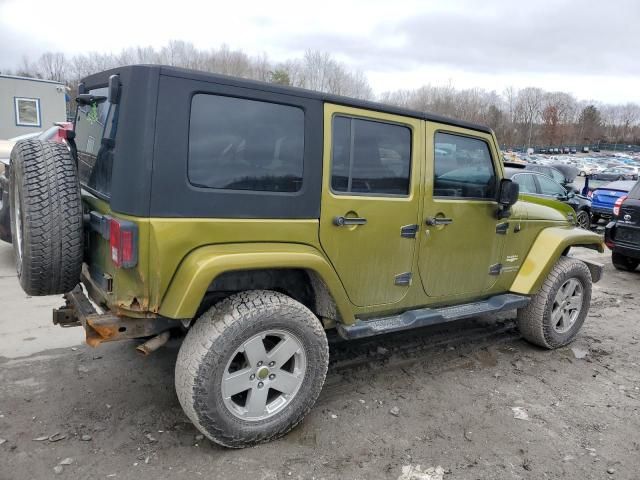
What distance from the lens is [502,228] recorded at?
414 cm

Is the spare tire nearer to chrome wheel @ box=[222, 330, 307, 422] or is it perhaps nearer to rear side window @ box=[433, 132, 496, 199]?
chrome wheel @ box=[222, 330, 307, 422]

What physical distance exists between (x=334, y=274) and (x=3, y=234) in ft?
15.0

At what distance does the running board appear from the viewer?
3.34 m

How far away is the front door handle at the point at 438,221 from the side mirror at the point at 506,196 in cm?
58

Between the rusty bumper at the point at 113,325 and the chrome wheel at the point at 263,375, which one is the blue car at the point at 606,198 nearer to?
the chrome wheel at the point at 263,375

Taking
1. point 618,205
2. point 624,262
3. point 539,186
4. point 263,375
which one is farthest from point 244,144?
point 539,186

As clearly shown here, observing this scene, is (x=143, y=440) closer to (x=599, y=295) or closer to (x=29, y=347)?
(x=29, y=347)

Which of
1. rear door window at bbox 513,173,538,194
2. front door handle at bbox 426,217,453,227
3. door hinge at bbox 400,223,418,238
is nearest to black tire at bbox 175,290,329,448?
door hinge at bbox 400,223,418,238

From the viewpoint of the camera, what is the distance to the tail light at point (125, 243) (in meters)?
2.46

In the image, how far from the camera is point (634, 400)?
12.6 ft

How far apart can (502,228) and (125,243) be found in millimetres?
2961

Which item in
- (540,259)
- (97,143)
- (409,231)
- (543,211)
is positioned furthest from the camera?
(543,211)

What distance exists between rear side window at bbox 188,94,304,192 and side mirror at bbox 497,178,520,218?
1.85 meters

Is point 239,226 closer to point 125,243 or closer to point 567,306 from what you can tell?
point 125,243
